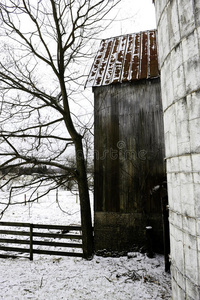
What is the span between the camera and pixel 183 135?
242cm

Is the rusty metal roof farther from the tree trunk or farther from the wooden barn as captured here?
the tree trunk

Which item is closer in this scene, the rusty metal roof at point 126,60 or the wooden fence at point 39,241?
the wooden fence at point 39,241

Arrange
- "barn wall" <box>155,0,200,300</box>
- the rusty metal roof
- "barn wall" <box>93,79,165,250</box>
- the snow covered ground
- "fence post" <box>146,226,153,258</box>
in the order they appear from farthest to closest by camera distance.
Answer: the rusty metal roof, "barn wall" <box>93,79,165,250</box>, "fence post" <box>146,226,153,258</box>, the snow covered ground, "barn wall" <box>155,0,200,300</box>

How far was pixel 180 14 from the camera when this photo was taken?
A: 8.26 feet

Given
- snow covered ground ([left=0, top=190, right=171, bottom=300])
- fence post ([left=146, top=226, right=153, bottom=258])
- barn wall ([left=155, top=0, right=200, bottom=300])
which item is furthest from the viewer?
fence post ([left=146, top=226, right=153, bottom=258])

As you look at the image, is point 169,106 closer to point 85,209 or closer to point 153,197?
point 153,197

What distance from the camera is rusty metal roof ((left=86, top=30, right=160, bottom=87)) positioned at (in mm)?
7551

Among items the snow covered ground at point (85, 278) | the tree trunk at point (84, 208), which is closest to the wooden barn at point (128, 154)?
the tree trunk at point (84, 208)

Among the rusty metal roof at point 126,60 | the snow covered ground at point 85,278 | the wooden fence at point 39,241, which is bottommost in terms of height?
the snow covered ground at point 85,278

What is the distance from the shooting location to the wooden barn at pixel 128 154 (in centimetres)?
700

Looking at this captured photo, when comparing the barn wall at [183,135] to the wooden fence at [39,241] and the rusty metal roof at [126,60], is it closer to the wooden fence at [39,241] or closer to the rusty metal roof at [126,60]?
the rusty metal roof at [126,60]

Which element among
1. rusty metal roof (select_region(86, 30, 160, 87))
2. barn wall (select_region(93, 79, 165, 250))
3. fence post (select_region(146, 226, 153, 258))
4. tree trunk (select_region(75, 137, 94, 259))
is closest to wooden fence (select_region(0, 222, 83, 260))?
tree trunk (select_region(75, 137, 94, 259))

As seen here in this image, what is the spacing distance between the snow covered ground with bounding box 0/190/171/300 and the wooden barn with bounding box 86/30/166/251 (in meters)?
0.79

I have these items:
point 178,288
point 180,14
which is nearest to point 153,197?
point 178,288
